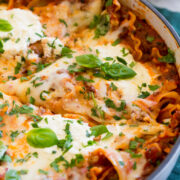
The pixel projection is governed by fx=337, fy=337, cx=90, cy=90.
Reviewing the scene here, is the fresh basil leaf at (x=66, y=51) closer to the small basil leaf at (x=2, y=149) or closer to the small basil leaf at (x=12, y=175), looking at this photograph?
the small basil leaf at (x=2, y=149)

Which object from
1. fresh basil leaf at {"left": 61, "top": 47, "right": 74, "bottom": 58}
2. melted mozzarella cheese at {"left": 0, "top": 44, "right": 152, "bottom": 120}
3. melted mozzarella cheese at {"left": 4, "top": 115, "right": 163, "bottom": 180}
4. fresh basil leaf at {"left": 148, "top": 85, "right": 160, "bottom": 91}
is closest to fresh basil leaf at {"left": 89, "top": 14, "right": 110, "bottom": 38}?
fresh basil leaf at {"left": 61, "top": 47, "right": 74, "bottom": 58}

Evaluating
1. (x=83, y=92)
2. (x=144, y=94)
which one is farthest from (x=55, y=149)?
(x=144, y=94)

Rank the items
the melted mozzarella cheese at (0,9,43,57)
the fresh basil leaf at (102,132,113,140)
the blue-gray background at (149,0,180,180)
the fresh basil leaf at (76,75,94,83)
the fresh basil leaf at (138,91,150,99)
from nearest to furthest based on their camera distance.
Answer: the fresh basil leaf at (102,132,113,140) → the fresh basil leaf at (138,91,150,99) → the fresh basil leaf at (76,75,94,83) → the melted mozzarella cheese at (0,9,43,57) → the blue-gray background at (149,0,180,180)

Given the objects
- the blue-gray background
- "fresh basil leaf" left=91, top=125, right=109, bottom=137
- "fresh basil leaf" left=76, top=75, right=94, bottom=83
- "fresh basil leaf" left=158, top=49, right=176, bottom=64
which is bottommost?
"fresh basil leaf" left=91, top=125, right=109, bottom=137

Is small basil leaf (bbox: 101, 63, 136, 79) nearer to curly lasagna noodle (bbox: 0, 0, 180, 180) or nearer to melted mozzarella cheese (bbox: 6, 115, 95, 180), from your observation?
curly lasagna noodle (bbox: 0, 0, 180, 180)

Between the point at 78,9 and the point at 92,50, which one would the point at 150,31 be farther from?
the point at 78,9

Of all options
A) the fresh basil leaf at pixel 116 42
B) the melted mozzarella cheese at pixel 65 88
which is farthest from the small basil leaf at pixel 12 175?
the fresh basil leaf at pixel 116 42

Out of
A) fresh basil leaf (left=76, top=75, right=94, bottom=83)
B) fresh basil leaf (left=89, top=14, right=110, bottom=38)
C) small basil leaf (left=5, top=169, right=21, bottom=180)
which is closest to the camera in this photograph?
small basil leaf (left=5, top=169, right=21, bottom=180)
